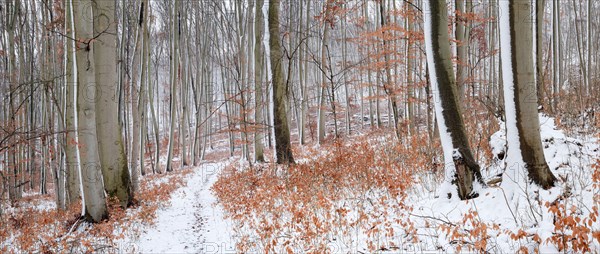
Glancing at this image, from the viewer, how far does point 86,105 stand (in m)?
5.76

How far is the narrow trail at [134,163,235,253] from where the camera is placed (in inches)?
207

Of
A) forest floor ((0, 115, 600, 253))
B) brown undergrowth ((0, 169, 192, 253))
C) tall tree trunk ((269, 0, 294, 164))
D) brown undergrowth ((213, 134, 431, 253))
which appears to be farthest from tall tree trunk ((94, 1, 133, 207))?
tall tree trunk ((269, 0, 294, 164))

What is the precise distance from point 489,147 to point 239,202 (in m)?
4.50

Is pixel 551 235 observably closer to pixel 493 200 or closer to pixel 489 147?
pixel 493 200

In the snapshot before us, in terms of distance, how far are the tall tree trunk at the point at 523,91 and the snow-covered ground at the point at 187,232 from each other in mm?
3882

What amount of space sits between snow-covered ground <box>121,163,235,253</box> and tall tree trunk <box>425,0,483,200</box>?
3205mm

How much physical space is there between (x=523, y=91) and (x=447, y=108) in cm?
81

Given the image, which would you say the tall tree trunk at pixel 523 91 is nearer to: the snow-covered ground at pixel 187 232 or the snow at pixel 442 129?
the snow at pixel 442 129

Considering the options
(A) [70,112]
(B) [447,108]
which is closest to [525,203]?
(B) [447,108]

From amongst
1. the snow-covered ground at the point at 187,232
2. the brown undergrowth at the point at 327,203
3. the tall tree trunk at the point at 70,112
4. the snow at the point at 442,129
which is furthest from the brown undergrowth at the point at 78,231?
the snow at the point at 442,129

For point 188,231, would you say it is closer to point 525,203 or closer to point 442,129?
point 442,129

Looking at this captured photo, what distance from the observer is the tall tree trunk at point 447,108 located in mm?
4055

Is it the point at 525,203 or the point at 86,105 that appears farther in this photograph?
the point at 86,105

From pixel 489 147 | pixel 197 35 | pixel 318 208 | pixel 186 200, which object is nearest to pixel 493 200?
pixel 489 147
